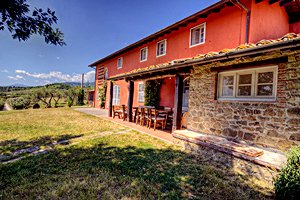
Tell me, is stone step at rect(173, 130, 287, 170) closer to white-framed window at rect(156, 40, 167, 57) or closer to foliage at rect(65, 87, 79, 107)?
white-framed window at rect(156, 40, 167, 57)

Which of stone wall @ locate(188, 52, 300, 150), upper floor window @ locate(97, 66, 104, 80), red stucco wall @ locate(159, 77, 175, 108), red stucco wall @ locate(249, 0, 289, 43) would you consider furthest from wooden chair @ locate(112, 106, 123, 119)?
upper floor window @ locate(97, 66, 104, 80)

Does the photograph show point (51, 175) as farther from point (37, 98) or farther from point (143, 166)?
point (37, 98)

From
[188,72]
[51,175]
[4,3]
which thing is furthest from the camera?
[188,72]

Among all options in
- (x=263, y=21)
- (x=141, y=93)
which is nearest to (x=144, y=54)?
(x=141, y=93)

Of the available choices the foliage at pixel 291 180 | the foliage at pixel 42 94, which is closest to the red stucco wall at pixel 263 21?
the foliage at pixel 291 180

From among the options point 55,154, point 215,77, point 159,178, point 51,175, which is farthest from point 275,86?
point 55,154

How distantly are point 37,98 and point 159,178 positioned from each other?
23.5m

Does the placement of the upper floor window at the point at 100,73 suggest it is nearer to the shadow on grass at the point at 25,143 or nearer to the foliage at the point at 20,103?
the foliage at the point at 20,103

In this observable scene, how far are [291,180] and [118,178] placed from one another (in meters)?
2.95

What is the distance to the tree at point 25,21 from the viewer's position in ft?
7.50

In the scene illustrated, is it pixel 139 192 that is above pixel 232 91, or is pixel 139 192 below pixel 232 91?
below

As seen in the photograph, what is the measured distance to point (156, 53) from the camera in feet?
36.3

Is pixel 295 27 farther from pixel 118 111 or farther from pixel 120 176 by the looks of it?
pixel 118 111

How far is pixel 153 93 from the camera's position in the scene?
11.2 metres
